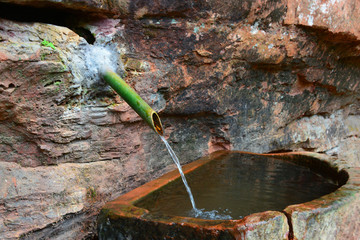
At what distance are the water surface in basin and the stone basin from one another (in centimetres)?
23

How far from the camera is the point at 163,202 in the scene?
7.92 ft

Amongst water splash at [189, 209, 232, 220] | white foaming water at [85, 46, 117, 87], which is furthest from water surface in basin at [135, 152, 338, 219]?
white foaming water at [85, 46, 117, 87]

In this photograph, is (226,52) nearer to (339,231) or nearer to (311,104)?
(339,231)

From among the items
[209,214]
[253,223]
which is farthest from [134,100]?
[253,223]

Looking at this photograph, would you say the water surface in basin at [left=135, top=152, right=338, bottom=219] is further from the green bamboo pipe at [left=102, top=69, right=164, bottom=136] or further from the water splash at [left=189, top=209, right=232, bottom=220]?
the green bamboo pipe at [left=102, top=69, right=164, bottom=136]

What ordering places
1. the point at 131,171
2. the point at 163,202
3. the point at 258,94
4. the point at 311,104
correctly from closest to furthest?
the point at 163,202 → the point at 131,171 → the point at 258,94 → the point at 311,104

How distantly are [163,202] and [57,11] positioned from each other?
1.63m

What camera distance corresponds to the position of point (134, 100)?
2.27m

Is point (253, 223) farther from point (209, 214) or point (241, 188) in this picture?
point (241, 188)

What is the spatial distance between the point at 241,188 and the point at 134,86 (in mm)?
1226

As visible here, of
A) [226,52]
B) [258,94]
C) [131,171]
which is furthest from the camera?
[258,94]

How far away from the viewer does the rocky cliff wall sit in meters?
2.15

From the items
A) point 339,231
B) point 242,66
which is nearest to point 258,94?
point 242,66

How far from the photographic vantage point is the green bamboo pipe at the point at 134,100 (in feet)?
7.22
